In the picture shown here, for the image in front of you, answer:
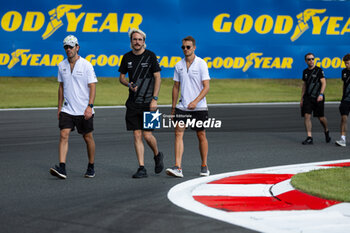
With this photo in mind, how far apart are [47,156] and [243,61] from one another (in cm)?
1670

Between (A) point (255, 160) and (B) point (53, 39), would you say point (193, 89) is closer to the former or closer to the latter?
(A) point (255, 160)

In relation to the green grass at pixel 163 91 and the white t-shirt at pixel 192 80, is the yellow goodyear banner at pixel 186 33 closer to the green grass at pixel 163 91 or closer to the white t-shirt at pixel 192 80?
the green grass at pixel 163 91

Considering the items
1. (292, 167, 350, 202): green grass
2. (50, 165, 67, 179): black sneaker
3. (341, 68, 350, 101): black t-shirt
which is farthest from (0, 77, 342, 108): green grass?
(292, 167, 350, 202): green grass

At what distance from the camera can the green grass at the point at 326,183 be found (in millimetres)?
6285

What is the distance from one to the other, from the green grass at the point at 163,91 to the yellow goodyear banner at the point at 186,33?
1798 millimetres

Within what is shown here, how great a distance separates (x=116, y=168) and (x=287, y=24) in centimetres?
1910

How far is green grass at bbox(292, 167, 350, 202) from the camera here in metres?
6.29

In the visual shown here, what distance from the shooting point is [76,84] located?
26.0 feet

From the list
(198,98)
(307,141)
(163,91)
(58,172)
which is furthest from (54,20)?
(198,98)

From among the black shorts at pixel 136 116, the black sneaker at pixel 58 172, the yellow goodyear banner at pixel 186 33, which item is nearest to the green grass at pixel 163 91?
the yellow goodyear banner at pixel 186 33

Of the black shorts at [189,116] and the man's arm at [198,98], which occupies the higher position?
the man's arm at [198,98]

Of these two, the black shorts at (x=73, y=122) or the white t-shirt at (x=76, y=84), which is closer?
the white t-shirt at (x=76, y=84)

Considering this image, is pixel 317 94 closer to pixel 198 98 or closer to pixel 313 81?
pixel 313 81

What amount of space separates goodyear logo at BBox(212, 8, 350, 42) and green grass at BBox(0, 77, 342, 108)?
3320 mm
